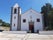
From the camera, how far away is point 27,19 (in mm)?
24859

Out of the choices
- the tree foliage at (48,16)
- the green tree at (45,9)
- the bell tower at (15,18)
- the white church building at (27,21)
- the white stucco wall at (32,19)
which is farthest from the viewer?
the green tree at (45,9)

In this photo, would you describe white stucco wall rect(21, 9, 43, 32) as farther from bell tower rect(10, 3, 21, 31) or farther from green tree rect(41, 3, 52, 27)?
green tree rect(41, 3, 52, 27)

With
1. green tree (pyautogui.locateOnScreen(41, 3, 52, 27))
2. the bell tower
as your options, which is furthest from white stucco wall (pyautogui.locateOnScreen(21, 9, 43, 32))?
green tree (pyautogui.locateOnScreen(41, 3, 52, 27))

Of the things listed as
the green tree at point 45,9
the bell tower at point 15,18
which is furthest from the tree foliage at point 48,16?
the bell tower at point 15,18

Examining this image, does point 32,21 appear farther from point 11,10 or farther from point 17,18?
point 11,10

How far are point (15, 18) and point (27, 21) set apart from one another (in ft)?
9.71

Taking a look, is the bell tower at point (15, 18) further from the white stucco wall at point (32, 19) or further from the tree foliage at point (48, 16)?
the tree foliage at point (48, 16)

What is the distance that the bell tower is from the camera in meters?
24.8

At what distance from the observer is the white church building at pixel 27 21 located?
24.3 m

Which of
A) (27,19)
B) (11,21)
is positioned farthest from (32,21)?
(11,21)

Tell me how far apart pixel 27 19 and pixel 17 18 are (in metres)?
2.37

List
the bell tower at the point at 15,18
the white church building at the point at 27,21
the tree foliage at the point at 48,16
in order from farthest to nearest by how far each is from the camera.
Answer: the bell tower at the point at 15,18 < the white church building at the point at 27,21 < the tree foliage at the point at 48,16

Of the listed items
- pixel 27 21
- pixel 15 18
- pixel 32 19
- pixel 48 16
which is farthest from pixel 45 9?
pixel 15 18

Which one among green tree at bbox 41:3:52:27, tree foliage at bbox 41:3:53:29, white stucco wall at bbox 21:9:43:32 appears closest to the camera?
tree foliage at bbox 41:3:53:29
